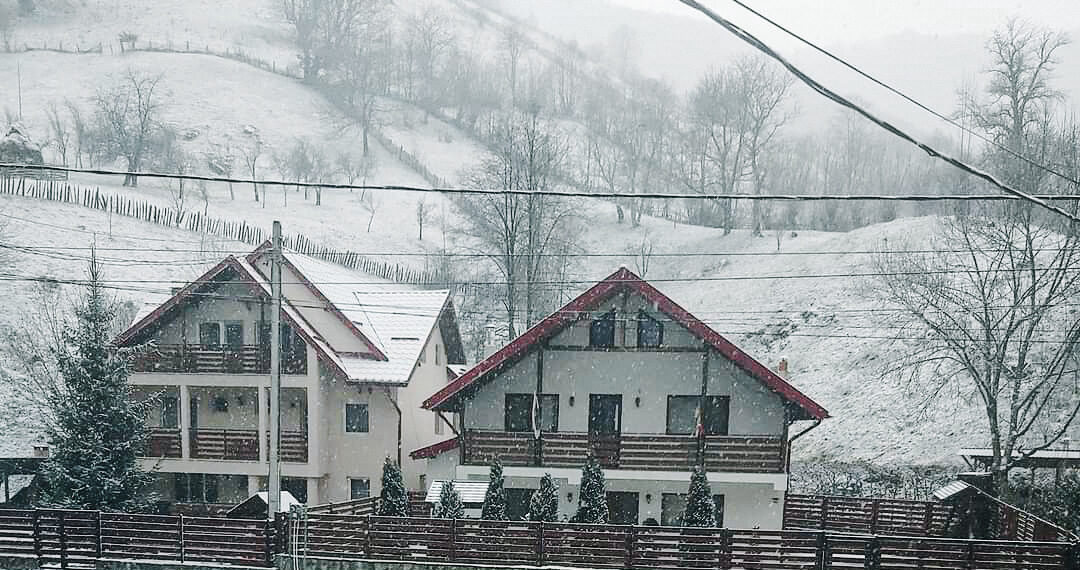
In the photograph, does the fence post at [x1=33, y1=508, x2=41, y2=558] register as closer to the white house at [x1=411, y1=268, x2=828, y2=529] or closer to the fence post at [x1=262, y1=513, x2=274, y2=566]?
the fence post at [x1=262, y1=513, x2=274, y2=566]

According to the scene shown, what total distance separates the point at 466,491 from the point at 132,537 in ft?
25.1

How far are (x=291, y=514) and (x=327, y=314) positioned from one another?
932 centimetres

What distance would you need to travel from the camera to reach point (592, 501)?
17844mm

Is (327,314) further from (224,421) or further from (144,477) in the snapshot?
(144,477)

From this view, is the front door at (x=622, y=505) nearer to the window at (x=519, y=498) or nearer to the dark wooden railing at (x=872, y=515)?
the window at (x=519, y=498)

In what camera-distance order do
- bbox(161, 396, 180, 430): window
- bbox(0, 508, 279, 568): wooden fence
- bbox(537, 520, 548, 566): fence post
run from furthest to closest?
1. bbox(161, 396, 180, 430): window
2. bbox(0, 508, 279, 568): wooden fence
3. bbox(537, 520, 548, 566): fence post

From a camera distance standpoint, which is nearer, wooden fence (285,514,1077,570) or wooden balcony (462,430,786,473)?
wooden fence (285,514,1077,570)

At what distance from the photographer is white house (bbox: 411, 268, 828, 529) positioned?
19.3 metres

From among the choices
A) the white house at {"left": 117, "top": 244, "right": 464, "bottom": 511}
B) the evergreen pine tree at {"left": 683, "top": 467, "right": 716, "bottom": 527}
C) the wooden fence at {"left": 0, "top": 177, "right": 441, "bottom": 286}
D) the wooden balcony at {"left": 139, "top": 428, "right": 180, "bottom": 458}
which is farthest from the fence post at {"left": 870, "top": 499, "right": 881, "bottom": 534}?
the wooden fence at {"left": 0, "top": 177, "right": 441, "bottom": 286}

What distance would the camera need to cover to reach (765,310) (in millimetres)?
40906

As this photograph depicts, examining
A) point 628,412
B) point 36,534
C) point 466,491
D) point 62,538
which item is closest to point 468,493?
point 466,491

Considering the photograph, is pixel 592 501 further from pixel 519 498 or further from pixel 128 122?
pixel 128 122

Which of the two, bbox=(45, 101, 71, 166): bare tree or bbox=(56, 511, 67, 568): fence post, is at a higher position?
bbox=(45, 101, 71, 166): bare tree

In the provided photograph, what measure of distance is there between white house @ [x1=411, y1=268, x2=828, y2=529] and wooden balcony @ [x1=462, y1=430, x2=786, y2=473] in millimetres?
27
